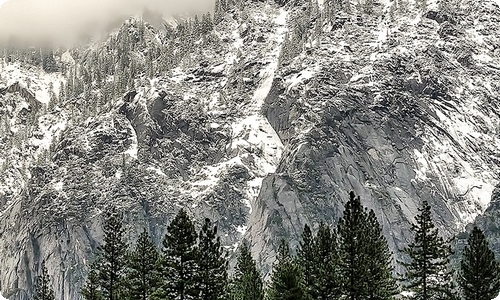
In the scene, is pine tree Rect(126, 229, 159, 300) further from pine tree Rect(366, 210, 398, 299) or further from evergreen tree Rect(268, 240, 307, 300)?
pine tree Rect(366, 210, 398, 299)

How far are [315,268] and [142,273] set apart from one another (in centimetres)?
1626

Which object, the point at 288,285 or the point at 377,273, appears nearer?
the point at 288,285

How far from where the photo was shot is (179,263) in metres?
69.1

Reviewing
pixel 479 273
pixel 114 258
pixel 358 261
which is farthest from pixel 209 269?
pixel 479 273

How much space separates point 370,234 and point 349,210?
640 centimetres

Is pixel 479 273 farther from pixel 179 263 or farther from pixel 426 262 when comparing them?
pixel 179 263

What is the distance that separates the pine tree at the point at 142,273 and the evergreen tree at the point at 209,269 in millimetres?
9524

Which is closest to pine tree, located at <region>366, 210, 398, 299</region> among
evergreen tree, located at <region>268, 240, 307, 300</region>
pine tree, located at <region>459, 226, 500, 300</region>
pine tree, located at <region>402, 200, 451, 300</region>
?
pine tree, located at <region>402, 200, 451, 300</region>

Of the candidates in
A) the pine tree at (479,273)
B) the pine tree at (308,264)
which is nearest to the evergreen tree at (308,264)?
the pine tree at (308,264)

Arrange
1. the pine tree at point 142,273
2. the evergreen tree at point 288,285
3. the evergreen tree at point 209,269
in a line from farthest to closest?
the pine tree at point 142,273
the evergreen tree at point 288,285
the evergreen tree at point 209,269

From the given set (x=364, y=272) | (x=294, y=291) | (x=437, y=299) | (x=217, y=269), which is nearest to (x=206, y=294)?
(x=217, y=269)

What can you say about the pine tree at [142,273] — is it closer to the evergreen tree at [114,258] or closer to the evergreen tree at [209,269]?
the evergreen tree at [114,258]

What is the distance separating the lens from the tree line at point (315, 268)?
69.8 metres

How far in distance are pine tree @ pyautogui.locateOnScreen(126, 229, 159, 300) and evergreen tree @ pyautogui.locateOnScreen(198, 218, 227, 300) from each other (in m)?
9.52
